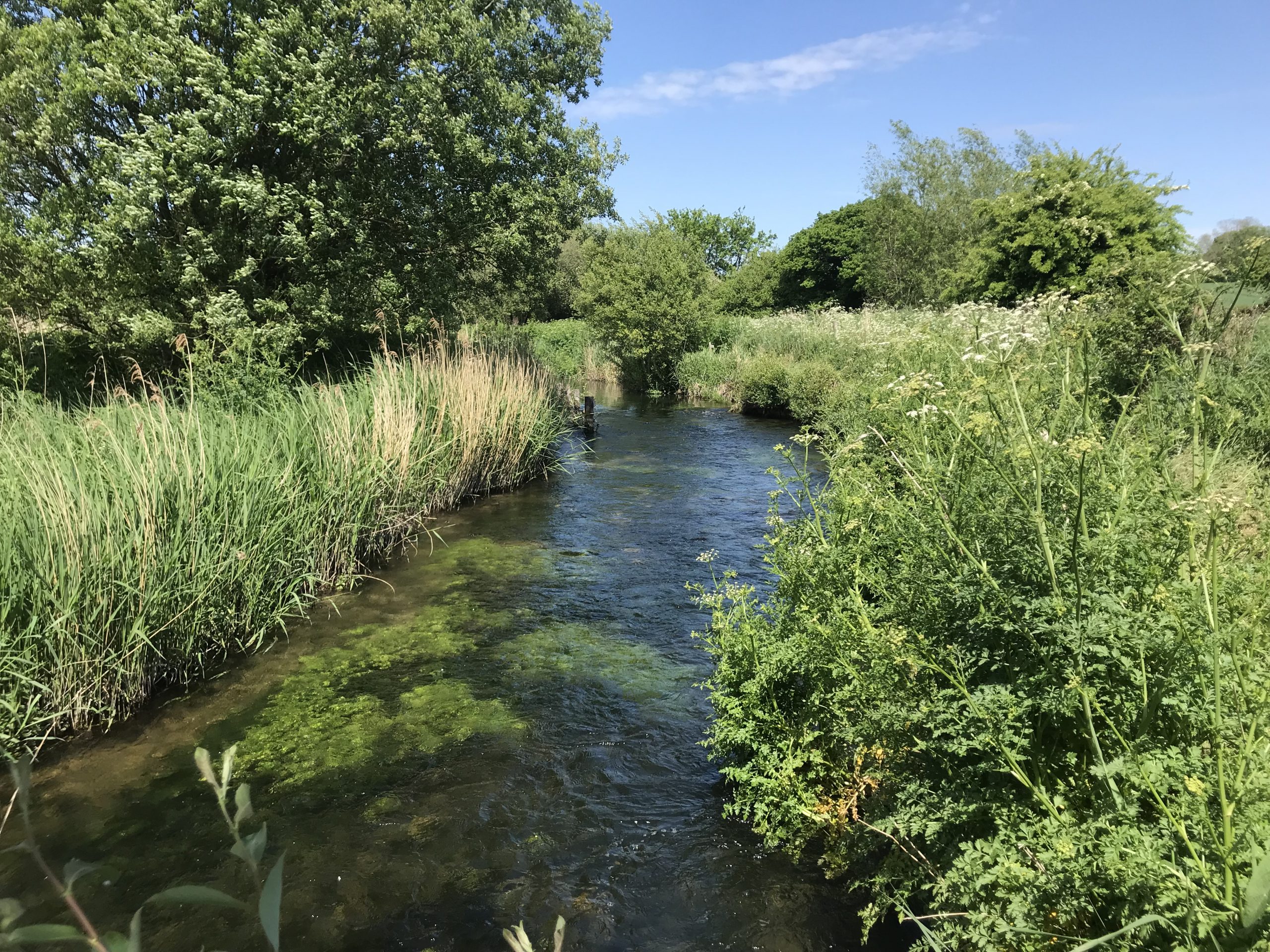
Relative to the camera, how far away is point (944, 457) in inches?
156

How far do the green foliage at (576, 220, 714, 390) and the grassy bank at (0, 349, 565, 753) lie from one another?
17629 mm

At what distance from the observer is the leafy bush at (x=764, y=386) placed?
64.6ft

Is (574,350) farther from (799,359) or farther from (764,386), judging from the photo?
(764,386)

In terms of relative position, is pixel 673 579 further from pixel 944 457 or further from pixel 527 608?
pixel 944 457

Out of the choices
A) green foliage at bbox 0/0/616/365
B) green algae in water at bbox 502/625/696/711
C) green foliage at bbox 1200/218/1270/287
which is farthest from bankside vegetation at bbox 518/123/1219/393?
green foliage at bbox 0/0/616/365

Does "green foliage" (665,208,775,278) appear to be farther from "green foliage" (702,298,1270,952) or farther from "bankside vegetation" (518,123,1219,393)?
"green foliage" (702,298,1270,952)

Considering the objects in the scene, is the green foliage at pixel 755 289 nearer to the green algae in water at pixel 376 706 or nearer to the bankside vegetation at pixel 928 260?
the bankside vegetation at pixel 928 260

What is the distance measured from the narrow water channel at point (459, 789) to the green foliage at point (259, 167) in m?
5.55

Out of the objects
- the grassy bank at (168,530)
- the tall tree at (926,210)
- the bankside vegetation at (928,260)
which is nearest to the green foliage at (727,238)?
the bankside vegetation at (928,260)

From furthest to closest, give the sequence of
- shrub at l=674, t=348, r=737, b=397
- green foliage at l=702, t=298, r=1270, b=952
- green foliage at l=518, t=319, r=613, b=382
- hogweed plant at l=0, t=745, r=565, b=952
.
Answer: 1. green foliage at l=518, t=319, r=613, b=382
2. shrub at l=674, t=348, r=737, b=397
3. green foliage at l=702, t=298, r=1270, b=952
4. hogweed plant at l=0, t=745, r=565, b=952

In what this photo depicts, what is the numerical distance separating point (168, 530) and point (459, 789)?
2.74 m

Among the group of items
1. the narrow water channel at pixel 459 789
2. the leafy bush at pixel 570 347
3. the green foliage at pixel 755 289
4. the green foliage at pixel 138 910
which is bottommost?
the narrow water channel at pixel 459 789

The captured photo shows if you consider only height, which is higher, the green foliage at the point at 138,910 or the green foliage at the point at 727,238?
the green foliage at the point at 727,238

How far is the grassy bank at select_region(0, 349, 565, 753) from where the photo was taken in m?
4.51
